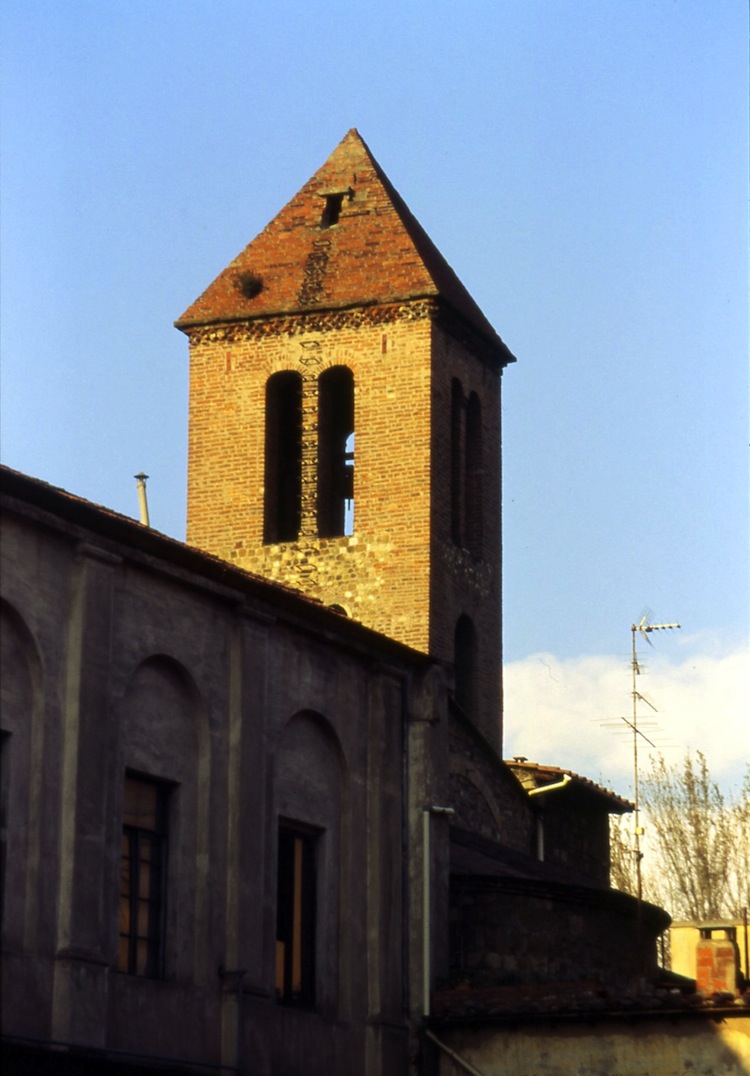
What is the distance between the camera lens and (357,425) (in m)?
35.5

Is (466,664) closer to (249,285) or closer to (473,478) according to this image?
(473,478)

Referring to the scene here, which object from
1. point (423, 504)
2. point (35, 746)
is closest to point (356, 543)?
Answer: point (423, 504)

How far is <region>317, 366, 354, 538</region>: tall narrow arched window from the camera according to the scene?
35625 millimetres

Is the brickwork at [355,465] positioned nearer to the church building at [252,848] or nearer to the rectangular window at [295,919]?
the church building at [252,848]

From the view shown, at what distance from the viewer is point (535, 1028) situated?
22.3m

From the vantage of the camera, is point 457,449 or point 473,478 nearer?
point 457,449

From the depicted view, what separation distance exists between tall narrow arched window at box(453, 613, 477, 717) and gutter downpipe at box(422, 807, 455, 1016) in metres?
11.9

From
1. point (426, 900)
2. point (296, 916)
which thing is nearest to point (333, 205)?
point (426, 900)

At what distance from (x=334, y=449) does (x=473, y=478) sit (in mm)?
2385

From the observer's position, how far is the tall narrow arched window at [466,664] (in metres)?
35.8

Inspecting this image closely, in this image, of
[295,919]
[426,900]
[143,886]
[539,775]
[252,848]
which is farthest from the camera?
[539,775]

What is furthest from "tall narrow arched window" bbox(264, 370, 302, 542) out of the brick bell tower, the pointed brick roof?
the pointed brick roof

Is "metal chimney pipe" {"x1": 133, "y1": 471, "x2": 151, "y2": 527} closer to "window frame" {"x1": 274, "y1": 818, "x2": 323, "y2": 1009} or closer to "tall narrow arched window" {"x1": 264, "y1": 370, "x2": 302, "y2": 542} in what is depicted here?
"tall narrow arched window" {"x1": 264, "y1": 370, "x2": 302, "y2": 542}

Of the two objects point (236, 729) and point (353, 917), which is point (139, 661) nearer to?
point (236, 729)
